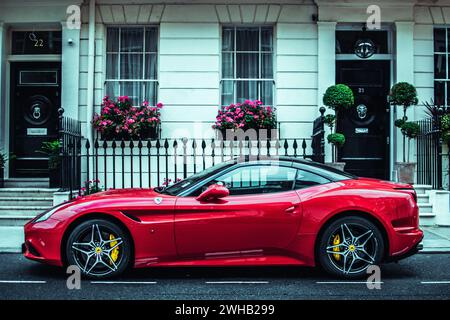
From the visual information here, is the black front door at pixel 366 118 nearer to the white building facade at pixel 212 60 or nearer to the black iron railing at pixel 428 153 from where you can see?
the white building facade at pixel 212 60

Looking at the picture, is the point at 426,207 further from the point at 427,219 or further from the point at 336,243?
the point at 336,243

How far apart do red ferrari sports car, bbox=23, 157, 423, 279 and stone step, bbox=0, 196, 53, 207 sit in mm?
4175

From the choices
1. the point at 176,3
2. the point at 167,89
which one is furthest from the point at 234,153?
the point at 176,3

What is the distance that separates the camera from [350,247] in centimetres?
577

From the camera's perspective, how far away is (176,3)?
11234mm

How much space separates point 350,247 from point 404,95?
534 cm

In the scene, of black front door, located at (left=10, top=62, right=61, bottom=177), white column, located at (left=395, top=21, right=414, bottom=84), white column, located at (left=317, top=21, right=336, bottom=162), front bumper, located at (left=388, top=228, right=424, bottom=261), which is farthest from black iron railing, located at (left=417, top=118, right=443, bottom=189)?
black front door, located at (left=10, top=62, right=61, bottom=177)

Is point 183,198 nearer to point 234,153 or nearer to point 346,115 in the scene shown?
point 234,153

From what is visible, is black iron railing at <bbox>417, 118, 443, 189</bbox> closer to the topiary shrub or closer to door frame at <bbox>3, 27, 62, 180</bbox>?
the topiary shrub

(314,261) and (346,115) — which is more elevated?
(346,115)

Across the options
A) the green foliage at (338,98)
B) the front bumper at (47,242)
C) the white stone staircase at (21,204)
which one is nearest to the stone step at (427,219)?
the green foliage at (338,98)

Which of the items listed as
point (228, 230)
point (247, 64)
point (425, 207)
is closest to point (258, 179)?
point (228, 230)

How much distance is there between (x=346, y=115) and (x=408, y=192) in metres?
5.57
